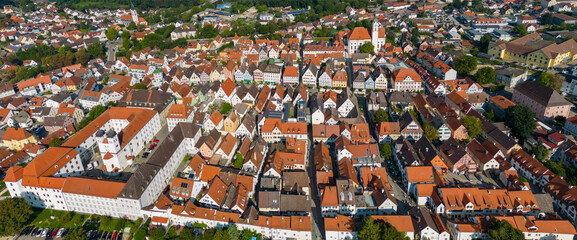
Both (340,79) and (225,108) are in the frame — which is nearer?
(225,108)

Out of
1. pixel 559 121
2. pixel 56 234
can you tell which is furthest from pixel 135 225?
pixel 559 121

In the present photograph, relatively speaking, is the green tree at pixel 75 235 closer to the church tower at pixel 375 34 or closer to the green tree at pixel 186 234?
the green tree at pixel 186 234

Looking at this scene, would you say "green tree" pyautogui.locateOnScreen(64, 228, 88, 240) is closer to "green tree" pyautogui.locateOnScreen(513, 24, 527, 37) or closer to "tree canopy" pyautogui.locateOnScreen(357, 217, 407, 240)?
"tree canopy" pyautogui.locateOnScreen(357, 217, 407, 240)

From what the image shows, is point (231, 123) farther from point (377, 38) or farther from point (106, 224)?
point (377, 38)

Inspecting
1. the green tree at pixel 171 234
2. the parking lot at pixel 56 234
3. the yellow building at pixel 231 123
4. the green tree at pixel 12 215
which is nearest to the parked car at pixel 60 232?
the parking lot at pixel 56 234

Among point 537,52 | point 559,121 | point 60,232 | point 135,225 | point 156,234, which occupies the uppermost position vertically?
point 156,234

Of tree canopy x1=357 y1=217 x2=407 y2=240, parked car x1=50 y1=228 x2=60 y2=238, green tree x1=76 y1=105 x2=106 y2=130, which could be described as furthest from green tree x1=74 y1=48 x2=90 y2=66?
tree canopy x1=357 y1=217 x2=407 y2=240
